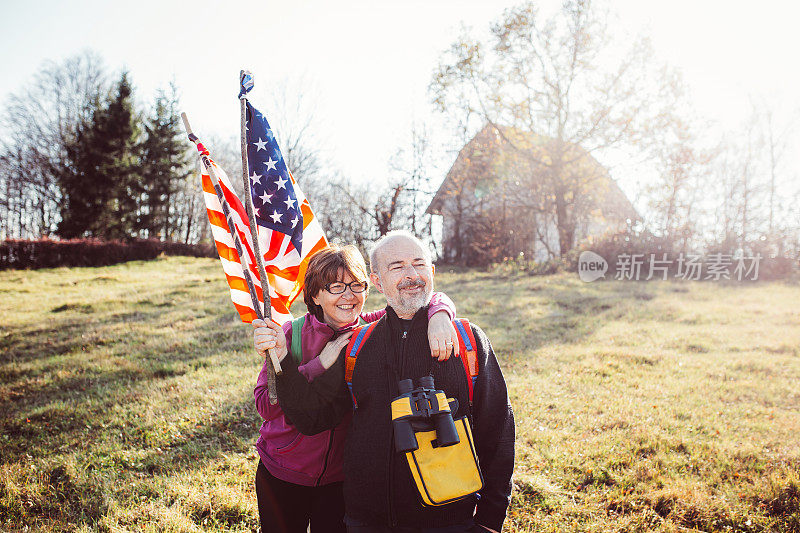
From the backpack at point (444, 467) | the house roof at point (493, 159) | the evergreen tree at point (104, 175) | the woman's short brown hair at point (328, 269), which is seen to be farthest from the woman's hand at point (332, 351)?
the evergreen tree at point (104, 175)

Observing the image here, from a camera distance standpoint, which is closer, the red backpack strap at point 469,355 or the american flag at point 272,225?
the red backpack strap at point 469,355

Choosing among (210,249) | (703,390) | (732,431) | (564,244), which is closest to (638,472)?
(732,431)

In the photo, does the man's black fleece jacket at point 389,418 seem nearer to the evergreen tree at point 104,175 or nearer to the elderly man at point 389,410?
the elderly man at point 389,410

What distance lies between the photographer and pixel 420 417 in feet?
6.35

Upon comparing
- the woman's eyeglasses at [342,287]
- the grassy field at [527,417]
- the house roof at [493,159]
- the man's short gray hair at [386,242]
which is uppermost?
the house roof at [493,159]

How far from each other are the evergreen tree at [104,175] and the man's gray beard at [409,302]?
3414 centimetres

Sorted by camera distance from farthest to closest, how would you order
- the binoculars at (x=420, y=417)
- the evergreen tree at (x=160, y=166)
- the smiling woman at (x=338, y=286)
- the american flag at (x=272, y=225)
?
the evergreen tree at (x=160, y=166), the american flag at (x=272, y=225), the smiling woman at (x=338, y=286), the binoculars at (x=420, y=417)

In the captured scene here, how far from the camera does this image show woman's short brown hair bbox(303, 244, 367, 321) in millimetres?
2547

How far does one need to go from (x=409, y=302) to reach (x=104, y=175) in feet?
115

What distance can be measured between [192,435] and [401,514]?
422cm

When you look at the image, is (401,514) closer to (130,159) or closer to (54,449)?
(54,449)

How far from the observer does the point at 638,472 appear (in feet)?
14.5

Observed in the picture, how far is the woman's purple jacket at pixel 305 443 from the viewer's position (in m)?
2.44

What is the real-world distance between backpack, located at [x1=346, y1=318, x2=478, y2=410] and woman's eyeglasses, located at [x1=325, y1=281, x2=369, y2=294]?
25cm
